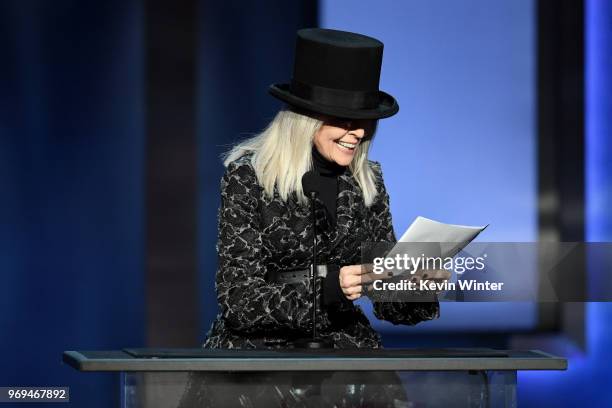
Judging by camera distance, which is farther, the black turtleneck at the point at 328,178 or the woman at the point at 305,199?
the black turtleneck at the point at 328,178

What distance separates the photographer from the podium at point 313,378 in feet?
7.02

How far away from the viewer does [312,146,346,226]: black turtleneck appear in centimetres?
290

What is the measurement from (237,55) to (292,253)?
1.66 m

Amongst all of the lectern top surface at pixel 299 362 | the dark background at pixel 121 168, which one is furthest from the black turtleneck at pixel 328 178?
the dark background at pixel 121 168

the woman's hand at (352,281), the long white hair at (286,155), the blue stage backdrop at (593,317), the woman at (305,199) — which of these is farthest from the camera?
the blue stage backdrop at (593,317)

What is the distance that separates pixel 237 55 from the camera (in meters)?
4.33

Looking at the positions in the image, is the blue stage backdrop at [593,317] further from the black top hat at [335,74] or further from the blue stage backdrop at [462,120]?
the black top hat at [335,74]

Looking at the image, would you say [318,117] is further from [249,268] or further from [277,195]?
[249,268]

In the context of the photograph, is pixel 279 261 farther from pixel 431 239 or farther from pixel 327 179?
pixel 431 239

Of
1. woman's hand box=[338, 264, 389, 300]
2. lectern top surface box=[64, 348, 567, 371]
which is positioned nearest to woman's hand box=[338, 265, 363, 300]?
woman's hand box=[338, 264, 389, 300]

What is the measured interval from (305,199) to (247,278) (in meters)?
0.29

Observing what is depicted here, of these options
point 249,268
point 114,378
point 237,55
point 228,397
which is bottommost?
point 114,378

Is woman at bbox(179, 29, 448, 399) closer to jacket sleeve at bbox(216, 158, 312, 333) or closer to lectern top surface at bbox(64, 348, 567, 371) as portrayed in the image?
jacket sleeve at bbox(216, 158, 312, 333)

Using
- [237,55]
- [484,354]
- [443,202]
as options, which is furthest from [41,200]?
[484,354]
